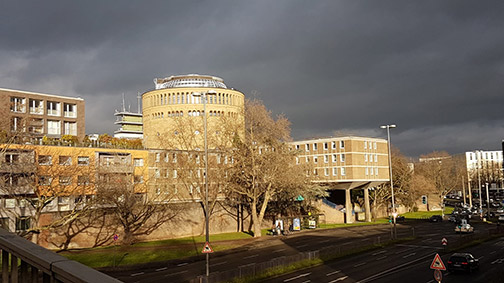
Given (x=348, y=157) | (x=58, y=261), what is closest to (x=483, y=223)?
(x=348, y=157)

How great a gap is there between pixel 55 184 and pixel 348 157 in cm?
5497

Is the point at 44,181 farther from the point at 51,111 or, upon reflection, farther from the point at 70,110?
the point at 70,110

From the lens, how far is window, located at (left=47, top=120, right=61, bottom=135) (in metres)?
76.8

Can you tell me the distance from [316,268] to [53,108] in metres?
61.2

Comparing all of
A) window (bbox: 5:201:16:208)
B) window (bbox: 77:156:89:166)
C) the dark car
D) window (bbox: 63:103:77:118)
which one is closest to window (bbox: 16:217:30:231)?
window (bbox: 5:201:16:208)

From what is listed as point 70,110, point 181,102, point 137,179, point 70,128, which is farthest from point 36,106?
point 137,179

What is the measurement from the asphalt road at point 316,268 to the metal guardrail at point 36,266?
2819 cm

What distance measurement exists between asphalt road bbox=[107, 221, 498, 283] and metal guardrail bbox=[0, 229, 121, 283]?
28.2 metres

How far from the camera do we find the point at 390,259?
4006 cm

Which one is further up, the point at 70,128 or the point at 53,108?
the point at 53,108

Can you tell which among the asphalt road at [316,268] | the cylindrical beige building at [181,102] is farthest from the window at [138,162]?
the cylindrical beige building at [181,102]

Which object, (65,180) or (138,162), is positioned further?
(138,162)

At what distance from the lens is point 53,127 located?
77250 millimetres

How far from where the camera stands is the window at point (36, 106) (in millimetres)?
73438
